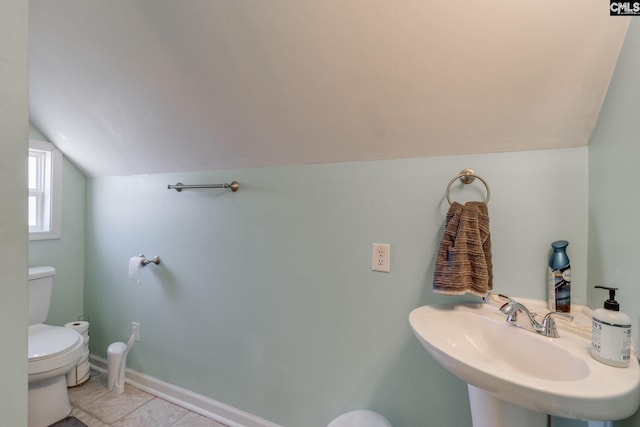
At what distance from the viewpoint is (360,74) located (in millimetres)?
1078

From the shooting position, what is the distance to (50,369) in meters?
1.59

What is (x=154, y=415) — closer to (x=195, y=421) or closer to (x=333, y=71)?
(x=195, y=421)

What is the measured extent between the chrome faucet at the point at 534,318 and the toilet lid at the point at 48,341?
2.25 meters

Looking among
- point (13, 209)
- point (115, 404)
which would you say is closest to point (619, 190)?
point (13, 209)

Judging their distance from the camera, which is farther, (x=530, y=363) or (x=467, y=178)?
(x=467, y=178)

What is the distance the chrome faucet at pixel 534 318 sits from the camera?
87 centimetres

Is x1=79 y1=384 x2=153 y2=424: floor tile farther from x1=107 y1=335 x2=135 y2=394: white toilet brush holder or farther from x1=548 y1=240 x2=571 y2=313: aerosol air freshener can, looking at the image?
x1=548 y1=240 x2=571 y2=313: aerosol air freshener can

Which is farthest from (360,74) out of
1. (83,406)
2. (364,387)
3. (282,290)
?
(83,406)

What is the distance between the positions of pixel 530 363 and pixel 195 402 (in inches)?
72.4

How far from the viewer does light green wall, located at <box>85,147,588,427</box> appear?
1.09 metres

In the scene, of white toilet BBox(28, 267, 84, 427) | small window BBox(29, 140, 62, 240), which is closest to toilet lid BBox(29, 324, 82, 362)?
white toilet BBox(28, 267, 84, 427)

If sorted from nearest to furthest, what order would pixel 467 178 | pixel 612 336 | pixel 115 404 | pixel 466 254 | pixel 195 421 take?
pixel 612 336 < pixel 466 254 < pixel 467 178 < pixel 195 421 < pixel 115 404

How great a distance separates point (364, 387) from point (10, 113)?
1494 mm

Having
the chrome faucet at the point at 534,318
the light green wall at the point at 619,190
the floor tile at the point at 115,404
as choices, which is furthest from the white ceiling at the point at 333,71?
the floor tile at the point at 115,404
